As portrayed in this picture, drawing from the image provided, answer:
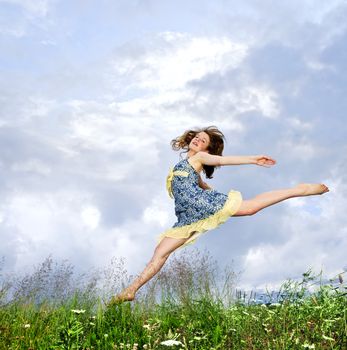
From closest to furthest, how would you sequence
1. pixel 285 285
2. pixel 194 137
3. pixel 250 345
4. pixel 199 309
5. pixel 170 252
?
pixel 250 345
pixel 285 285
pixel 199 309
pixel 170 252
pixel 194 137

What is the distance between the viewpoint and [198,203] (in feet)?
24.6

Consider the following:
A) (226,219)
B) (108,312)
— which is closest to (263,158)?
(226,219)

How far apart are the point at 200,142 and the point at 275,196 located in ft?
4.43

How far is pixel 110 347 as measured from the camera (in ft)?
17.7

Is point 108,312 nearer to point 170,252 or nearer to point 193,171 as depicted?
point 170,252

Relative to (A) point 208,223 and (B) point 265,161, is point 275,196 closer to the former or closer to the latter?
(B) point 265,161

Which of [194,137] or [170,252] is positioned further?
[194,137]

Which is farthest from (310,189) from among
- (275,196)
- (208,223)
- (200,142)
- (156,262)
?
(156,262)

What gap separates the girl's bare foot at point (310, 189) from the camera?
7645mm

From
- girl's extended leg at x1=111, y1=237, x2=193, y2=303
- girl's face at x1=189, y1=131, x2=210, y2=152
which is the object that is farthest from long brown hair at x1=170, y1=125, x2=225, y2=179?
girl's extended leg at x1=111, y1=237, x2=193, y2=303

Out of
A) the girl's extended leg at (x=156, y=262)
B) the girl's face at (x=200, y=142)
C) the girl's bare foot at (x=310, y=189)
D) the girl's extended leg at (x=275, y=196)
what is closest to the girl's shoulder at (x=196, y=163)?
the girl's face at (x=200, y=142)

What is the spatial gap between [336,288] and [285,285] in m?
0.53

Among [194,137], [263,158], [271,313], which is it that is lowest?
[271,313]

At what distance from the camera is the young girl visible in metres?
7.41
